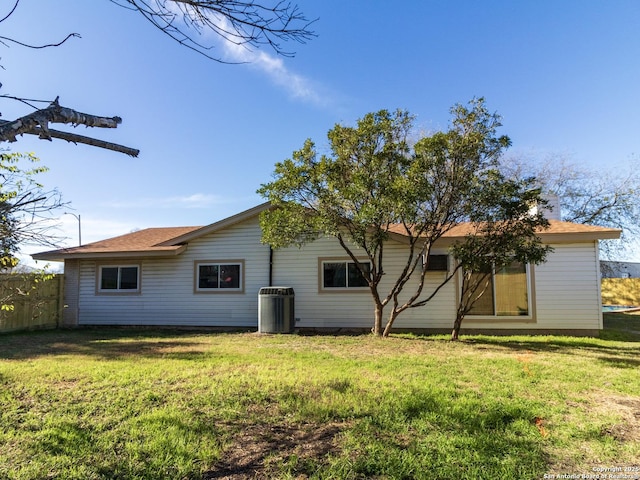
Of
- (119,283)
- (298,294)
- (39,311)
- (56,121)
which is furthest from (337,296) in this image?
(56,121)

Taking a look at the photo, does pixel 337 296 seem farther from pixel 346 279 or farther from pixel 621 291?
pixel 621 291

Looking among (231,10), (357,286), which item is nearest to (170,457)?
(231,10)

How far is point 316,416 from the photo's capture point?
3994 millimetres

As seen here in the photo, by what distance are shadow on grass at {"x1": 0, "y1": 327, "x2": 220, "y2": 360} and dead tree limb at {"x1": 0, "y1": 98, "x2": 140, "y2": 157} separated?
5628mm

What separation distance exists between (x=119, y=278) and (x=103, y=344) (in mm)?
4648

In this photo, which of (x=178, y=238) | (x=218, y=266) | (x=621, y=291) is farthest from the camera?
(x=621, y=291)

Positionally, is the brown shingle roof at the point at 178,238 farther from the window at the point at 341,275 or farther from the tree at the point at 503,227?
the tree at the point at 503,227

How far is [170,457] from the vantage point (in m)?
3.16

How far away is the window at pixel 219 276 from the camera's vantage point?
1235cm

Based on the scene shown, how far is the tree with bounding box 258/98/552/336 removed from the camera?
8.41 meters

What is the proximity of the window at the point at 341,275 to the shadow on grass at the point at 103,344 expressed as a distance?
162 inches

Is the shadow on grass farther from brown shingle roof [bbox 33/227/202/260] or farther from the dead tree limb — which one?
the dead tree limb

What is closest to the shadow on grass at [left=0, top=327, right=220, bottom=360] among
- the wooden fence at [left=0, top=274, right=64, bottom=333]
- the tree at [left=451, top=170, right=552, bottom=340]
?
the wooden fence at [left=0, top=274, right=64, bottom=333]

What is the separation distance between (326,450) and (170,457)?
126 centimetres
